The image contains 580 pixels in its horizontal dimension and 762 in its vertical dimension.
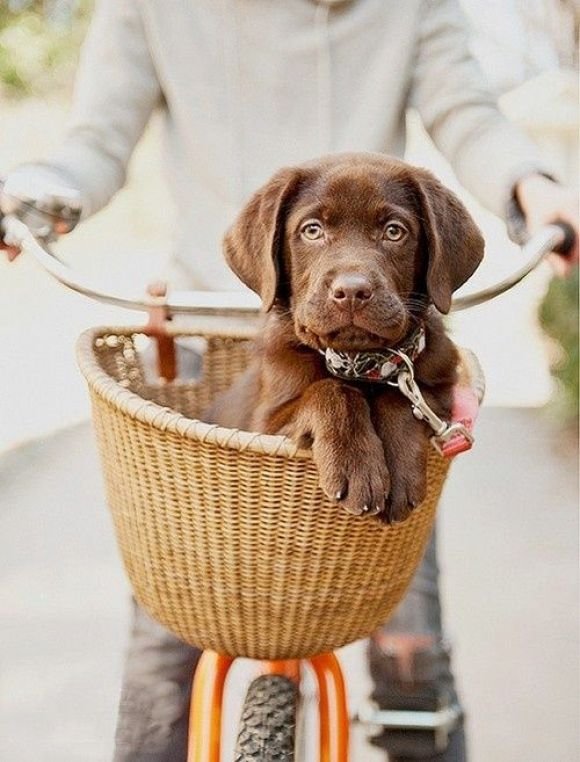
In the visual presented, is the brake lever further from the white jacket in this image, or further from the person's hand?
the person's hand

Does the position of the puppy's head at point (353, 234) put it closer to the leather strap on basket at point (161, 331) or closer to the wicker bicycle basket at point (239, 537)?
the leather strap on basket at point (161, 331)

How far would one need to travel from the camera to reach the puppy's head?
1.65 m

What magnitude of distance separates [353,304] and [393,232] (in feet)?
0.91

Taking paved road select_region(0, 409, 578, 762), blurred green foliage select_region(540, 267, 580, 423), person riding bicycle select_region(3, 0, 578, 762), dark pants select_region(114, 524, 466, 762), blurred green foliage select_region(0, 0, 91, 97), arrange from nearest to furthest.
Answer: dark pants select_region(114, 524, 466, 762)
person riding bicycle select_region(3, 0, 578, 762)
paved road select_region(0, 409, 578, 762)
blurred green foliage select_region(540, 267, 580, 423)
blurred green foliage select_region(0, 0, 91, 97)

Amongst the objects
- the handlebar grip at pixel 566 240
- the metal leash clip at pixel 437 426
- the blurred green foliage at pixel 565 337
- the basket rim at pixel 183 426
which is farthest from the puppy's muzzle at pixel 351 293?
the blurred green foliage at pixel 565 337

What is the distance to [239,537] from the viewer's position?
4.91 ft

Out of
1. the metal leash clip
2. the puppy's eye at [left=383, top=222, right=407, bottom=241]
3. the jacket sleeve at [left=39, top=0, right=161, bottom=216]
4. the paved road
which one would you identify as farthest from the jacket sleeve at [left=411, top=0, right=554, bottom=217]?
the paved road

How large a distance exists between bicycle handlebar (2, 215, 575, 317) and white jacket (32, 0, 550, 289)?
42cm

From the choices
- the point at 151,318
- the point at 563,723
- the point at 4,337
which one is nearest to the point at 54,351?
the point at 4,337

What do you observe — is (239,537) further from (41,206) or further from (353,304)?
(41,206)

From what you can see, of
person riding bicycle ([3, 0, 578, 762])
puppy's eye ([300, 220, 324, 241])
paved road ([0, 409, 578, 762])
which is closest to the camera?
puppy's eye ([300, 220, 324, 241])

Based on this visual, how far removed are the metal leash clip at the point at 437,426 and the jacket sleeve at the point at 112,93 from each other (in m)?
0.94

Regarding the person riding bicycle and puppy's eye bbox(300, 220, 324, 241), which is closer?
puppy's eye bbox(300, 220, 324, 241)

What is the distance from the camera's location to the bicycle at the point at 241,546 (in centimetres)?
145
